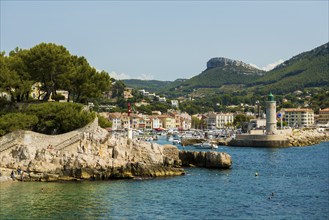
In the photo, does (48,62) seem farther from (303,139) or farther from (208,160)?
(303,139)

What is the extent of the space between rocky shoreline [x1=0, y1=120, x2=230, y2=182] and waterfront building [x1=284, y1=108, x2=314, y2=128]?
108m

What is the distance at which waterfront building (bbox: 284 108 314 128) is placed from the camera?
468 feet

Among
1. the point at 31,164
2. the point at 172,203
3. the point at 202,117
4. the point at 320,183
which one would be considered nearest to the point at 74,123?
the point at 31,164

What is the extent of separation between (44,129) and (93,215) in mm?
18927

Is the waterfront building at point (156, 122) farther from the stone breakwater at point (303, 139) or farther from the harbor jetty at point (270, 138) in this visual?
the harbor jetty at point (270, 138)

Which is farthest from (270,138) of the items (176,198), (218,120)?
(218,120)

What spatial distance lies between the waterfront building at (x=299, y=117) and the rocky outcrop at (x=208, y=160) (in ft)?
322

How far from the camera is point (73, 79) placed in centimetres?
4800

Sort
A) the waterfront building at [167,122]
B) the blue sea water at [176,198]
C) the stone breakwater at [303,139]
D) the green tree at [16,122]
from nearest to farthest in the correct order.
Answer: the blue sea water at [176,198] → the green tree at [16,122] → the stone breakwater at [303,139] → the waterfront building at [167,122]

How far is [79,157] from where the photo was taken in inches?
1431

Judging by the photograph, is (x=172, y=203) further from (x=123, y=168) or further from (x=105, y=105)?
(x=105, y=105)

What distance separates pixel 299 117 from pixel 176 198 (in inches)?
4672

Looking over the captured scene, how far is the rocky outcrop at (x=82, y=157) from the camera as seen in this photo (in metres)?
35.5

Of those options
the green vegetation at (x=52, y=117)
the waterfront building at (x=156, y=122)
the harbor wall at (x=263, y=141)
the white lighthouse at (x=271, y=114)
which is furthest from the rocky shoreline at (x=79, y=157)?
the waterfront building at (x=156, y=122)
